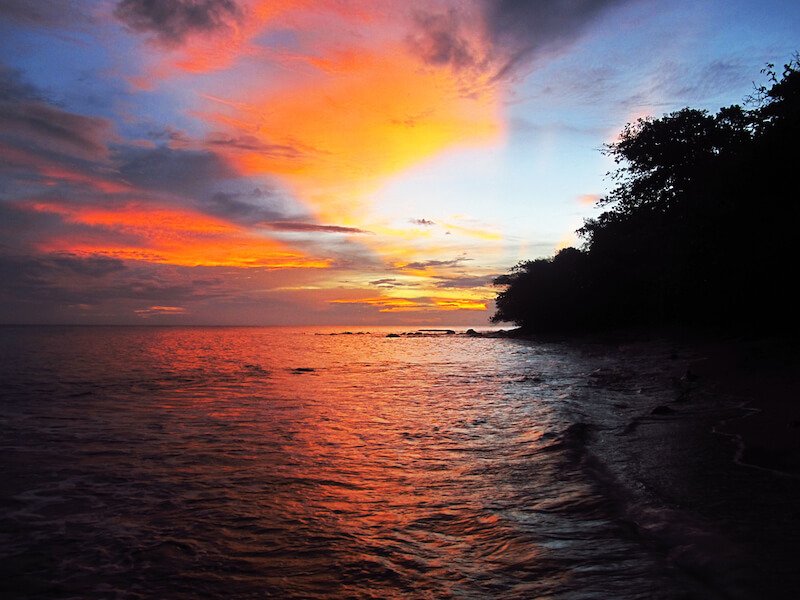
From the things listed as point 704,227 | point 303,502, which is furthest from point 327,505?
point 704,227

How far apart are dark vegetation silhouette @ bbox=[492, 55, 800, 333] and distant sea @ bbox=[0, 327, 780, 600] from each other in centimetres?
1044

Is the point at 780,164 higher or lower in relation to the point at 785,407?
higher

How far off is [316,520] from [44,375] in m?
27.2

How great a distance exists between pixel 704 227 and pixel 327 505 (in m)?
22.5

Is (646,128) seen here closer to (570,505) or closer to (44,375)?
(570,505)

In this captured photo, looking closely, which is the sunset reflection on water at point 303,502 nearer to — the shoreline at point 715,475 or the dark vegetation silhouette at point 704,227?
the shoreline at point 715,475

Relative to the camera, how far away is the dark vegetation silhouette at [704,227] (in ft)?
62.2

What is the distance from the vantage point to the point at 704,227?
Answer: 22750 mm

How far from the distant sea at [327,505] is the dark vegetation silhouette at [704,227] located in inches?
411

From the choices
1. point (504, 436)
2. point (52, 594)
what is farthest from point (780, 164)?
point (52, 594)

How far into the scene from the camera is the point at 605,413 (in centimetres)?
1348

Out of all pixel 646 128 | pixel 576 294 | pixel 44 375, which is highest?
pixel 646 128

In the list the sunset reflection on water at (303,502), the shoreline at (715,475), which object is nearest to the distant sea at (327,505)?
the sunset reflection on water at (303,502)

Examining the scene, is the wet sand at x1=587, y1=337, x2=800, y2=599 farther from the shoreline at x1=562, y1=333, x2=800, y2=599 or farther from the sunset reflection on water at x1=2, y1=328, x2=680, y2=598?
the sunset reflection on water at x1=2, y1=328, x2=680, y2=598
